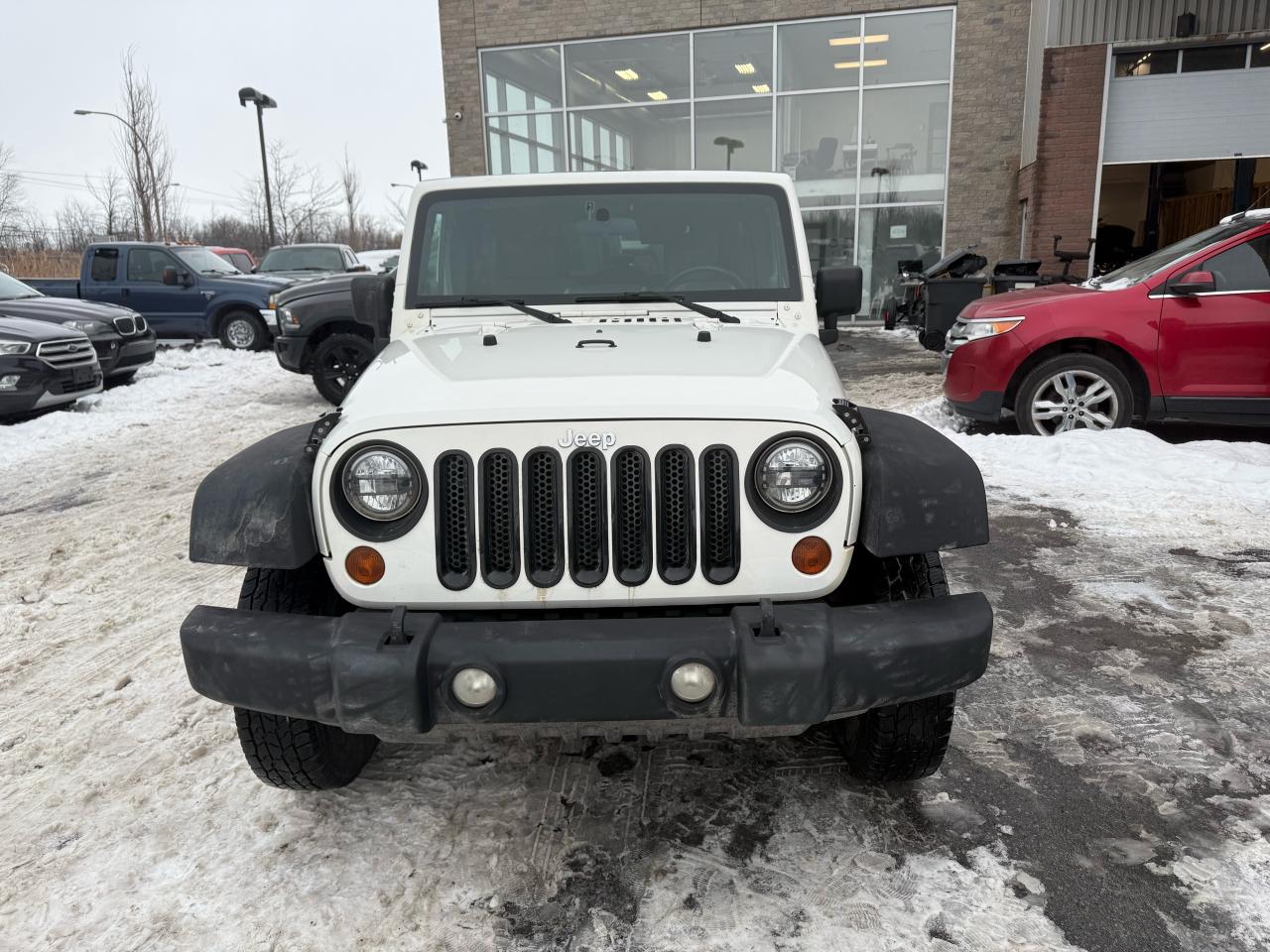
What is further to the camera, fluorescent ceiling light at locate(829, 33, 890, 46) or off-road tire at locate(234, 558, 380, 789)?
fluorescent ceiling light at locate(829, 33, 890, 46)

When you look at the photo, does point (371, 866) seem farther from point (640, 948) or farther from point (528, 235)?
point (528, 235)

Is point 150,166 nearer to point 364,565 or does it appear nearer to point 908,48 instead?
point 908,48

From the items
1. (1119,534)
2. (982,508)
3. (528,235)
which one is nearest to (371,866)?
(982,508)

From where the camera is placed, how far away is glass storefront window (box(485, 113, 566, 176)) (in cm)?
1834

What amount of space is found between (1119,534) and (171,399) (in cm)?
990

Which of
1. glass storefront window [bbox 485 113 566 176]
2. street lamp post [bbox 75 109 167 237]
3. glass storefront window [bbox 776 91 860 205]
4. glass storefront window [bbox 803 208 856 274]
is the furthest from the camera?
street lamp post [bbox 75 109 167 237]

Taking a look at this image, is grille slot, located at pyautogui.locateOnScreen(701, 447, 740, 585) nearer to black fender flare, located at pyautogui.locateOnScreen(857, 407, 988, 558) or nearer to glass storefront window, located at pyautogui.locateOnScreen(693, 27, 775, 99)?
black fender flare, located at pyautogui.locateOnScreen(857, 407, 988, 558)

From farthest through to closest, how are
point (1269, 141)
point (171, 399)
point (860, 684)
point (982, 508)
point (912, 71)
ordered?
point (912, 71) → point (1269, 141) → point (171, 399) → point (982, 508) → point (860, 684)

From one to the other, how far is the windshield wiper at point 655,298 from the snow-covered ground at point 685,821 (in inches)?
60.7

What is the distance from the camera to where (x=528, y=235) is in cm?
365

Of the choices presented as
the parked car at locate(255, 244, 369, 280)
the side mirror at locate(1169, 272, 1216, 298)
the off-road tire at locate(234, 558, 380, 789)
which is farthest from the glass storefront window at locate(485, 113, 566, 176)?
the off-road tire at locate(234, 558, 380, 789)

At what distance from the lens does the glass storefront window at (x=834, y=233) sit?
1705 centimetres

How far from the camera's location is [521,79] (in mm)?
18312

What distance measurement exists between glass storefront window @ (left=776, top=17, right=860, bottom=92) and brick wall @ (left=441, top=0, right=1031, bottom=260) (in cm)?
24
